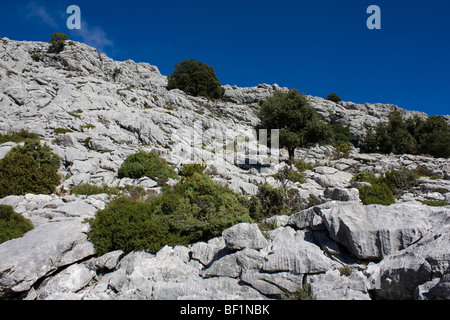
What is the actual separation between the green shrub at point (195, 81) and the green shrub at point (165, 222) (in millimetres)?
51385

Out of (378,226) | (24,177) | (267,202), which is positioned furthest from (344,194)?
(24,177)

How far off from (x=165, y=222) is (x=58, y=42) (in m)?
71.4

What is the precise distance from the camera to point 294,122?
26469 mm

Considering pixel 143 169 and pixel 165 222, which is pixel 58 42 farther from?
pixel 165 222

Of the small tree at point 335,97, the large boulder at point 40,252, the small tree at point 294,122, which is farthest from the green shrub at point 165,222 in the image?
the small tree at point 335,97

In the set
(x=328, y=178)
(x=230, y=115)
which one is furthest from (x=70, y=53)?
(x=328, y=178)

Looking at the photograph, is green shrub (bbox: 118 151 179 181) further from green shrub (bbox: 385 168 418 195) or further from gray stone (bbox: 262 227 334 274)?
green shrub (bbox: 385 168 418 195)

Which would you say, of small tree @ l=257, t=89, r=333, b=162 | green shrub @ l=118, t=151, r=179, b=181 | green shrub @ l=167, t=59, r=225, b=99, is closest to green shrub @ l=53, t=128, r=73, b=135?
green shrub @ l=118, t=151, r=179, b=181

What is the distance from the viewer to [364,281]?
5301mm

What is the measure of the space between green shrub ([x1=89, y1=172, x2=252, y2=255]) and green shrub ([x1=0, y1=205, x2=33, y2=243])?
2366 millimetres

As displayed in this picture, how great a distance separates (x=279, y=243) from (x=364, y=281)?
7.61 feet
